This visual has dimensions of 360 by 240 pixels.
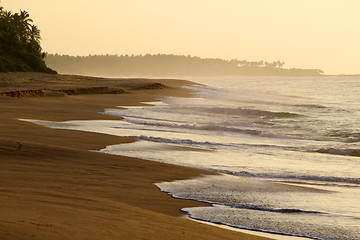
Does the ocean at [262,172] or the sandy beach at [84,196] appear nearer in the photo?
the sandy beach at [84,196]

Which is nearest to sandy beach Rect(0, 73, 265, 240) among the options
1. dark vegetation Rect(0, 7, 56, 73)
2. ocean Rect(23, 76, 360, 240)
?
ocean Rect(23, 76, 360, 240)

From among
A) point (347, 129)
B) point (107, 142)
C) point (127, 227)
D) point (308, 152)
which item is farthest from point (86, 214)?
point (347, 129)

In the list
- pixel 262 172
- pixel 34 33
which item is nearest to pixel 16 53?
→ pixel 34 33

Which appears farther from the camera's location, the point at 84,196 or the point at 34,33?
the point at 34,33

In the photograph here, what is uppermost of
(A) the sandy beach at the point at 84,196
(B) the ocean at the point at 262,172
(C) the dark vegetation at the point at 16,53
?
(C) the dark vegetation at the point at 16,53

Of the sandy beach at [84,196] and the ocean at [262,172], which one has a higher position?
the sandy beach at [84,196]

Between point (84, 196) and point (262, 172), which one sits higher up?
point (84, 196)

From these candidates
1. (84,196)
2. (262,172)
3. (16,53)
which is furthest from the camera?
(16,53)

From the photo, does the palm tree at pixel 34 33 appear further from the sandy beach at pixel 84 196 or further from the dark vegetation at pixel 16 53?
the sandy beach at pixel 84 196

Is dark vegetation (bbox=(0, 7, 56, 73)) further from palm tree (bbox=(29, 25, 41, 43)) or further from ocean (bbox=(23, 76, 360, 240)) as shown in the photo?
ocean (bbox=(23, 76, 360, 240))

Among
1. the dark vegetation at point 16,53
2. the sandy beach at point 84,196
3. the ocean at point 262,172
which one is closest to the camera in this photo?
the sandy beach at point 84,196

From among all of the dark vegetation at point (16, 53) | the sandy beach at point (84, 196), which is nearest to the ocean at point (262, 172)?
the sandy beach at point (84, 196)

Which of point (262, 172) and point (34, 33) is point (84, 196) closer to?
point (262, 172)

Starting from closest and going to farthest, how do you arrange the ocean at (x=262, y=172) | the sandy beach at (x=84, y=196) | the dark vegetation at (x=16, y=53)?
the sandy beach at (x=84, y=196)
the ocean at (x=262, y=172)
the dark vegetation at (x=16, y=53)
